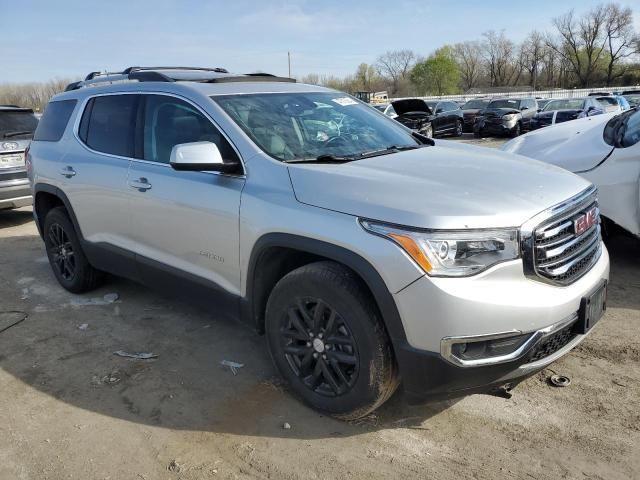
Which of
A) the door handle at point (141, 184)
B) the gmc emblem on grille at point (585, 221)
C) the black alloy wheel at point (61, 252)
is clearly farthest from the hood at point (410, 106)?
the gmc emblem on grille at point (585, 221)

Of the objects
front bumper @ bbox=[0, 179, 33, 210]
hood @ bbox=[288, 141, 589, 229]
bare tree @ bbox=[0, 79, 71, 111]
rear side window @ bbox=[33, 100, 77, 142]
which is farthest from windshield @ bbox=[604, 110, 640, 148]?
bare tree @ bbox=[0, 79, 71, 111]

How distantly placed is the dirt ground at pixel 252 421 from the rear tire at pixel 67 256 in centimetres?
83

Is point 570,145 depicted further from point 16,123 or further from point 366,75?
point 366,75

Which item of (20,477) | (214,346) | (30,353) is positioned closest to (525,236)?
(214,346)

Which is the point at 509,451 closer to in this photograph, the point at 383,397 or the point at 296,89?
the point at 383,397

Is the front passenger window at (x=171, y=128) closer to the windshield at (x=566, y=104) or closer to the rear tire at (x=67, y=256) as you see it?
the rear tire at (x=67, y=256)

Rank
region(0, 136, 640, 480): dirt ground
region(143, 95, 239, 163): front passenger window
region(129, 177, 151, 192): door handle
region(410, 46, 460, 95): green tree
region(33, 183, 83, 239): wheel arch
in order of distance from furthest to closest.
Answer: region(410, 46, 460, 95): green tree
region(33, 183, 83, 239): wheel arch
region(129, 177, 151, 192): door handle
region(143, 95, 239, 163): front passenger window
region(0, 136, 640, 480): dirt ground

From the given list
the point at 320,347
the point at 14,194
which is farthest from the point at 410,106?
the point at 320,347

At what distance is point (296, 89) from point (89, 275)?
8.40 ft

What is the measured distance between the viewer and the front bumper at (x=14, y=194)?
783cm

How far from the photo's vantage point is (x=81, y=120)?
4.65 m

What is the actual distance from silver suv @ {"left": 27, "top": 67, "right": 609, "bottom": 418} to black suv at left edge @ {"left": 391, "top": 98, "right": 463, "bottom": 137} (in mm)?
Result: 11418

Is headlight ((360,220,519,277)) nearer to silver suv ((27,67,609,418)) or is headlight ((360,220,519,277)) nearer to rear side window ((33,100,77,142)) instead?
silver suv ((27,67,609,418))

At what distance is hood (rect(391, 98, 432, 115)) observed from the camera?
17.7 m
